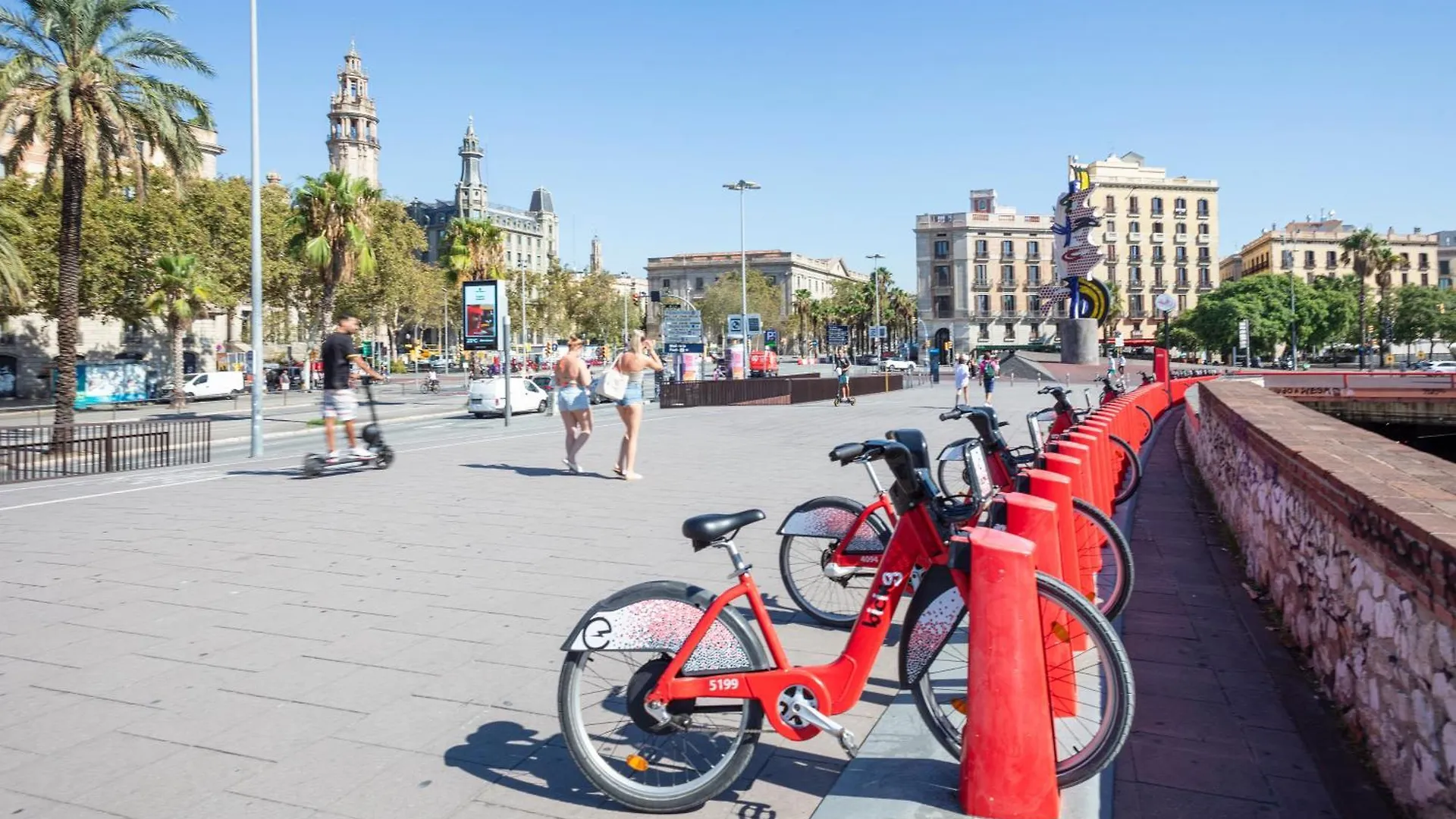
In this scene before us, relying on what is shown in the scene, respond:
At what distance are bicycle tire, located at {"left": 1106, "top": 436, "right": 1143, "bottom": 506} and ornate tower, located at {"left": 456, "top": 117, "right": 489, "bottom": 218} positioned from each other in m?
164

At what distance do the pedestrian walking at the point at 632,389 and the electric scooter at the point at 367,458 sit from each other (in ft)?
10.5

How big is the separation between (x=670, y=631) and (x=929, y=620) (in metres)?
0.87

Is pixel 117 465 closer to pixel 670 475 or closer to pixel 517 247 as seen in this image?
pixel 670 475

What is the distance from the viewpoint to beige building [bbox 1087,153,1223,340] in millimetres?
107250

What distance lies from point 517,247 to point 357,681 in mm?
170898

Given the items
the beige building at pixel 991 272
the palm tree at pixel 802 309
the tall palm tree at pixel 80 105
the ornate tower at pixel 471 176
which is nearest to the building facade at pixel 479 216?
the ornate tower at pixel 471 176

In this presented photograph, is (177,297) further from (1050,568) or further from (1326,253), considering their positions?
(1326,253)

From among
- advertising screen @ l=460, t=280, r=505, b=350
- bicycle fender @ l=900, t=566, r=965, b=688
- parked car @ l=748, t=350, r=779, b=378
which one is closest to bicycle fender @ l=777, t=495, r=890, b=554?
bicycle fender @ l=900, t=566, r=965, b=688

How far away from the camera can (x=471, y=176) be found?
169 m

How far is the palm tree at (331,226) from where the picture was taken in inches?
1451

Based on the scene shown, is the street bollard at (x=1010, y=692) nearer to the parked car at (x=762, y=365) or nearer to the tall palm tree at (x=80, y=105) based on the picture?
the tall palm tree at (x=80, y=105)

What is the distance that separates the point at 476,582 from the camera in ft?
21.0

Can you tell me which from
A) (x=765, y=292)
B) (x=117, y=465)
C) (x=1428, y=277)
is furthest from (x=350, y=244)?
(x=1428, y=277)

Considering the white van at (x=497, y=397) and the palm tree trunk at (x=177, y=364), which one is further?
the palm tree trunk at (x=177, y=364)
